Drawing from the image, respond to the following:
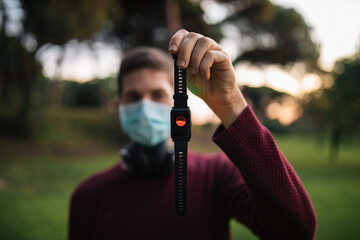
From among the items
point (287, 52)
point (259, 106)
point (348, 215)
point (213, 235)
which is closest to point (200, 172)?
point (213, 235)

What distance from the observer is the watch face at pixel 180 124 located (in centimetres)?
97

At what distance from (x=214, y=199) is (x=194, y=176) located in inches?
8.7

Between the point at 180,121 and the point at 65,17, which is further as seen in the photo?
the point at 65,17

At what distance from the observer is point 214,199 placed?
1996mm

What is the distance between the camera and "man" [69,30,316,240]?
1263mm

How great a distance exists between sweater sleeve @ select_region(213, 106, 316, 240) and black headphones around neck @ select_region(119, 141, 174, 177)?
0.80m

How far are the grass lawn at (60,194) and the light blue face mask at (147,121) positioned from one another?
531 centimetres

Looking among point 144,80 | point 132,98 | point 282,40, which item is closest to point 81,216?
point 132,98

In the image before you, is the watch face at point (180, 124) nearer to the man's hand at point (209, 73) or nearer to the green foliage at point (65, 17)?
the man's hand at point (209, 73)

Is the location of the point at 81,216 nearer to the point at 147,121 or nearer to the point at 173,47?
the point at 147,121

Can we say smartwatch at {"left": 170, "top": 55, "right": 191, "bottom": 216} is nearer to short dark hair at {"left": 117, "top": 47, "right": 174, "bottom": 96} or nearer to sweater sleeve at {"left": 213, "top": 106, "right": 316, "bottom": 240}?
sweater sleeve at {"left": 213, "top": 106, "right": 316, "bottom": 240}

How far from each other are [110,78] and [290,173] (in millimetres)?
38315

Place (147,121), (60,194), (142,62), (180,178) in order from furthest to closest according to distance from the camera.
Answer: (60,194) < (142,62) < (147,121) < (180,178)

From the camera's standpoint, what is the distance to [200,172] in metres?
2.07
